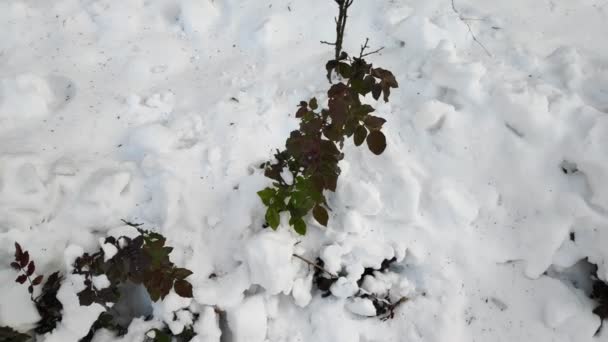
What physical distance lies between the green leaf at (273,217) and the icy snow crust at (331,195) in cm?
7

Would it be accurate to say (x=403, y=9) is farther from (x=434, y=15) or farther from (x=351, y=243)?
(x=351, y=243)

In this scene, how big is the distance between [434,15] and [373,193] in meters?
1.22

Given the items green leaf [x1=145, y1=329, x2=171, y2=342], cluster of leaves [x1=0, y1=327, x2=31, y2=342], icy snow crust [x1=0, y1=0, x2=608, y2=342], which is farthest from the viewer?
icy snow crust [x1=0, y1=0, x2=608, y2=342]

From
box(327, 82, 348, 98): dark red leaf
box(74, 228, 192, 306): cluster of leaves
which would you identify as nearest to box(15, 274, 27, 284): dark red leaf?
box(74, 228, 192, 306): cluster of leaves

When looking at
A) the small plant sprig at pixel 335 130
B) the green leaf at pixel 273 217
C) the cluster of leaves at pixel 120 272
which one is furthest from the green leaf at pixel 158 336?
the small plant sprig at pixel 335 130

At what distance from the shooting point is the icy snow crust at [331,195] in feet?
5.84

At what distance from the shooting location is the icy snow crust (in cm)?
178

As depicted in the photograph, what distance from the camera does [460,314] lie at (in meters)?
1.89

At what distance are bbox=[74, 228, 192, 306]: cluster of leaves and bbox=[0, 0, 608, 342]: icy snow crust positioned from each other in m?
0.13

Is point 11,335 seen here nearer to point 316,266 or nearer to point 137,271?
point 137,271

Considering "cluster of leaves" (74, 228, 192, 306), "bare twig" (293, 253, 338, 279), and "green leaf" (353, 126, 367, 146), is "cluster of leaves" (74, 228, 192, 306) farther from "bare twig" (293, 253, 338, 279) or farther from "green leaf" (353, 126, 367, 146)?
"green leaf" (353, 126, 367, 146)

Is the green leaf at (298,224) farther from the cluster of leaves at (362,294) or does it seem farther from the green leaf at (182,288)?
the green leaf at (182,288)

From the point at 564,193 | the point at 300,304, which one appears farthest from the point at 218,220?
the point at 564,193

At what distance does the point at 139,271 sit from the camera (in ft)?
4.90
